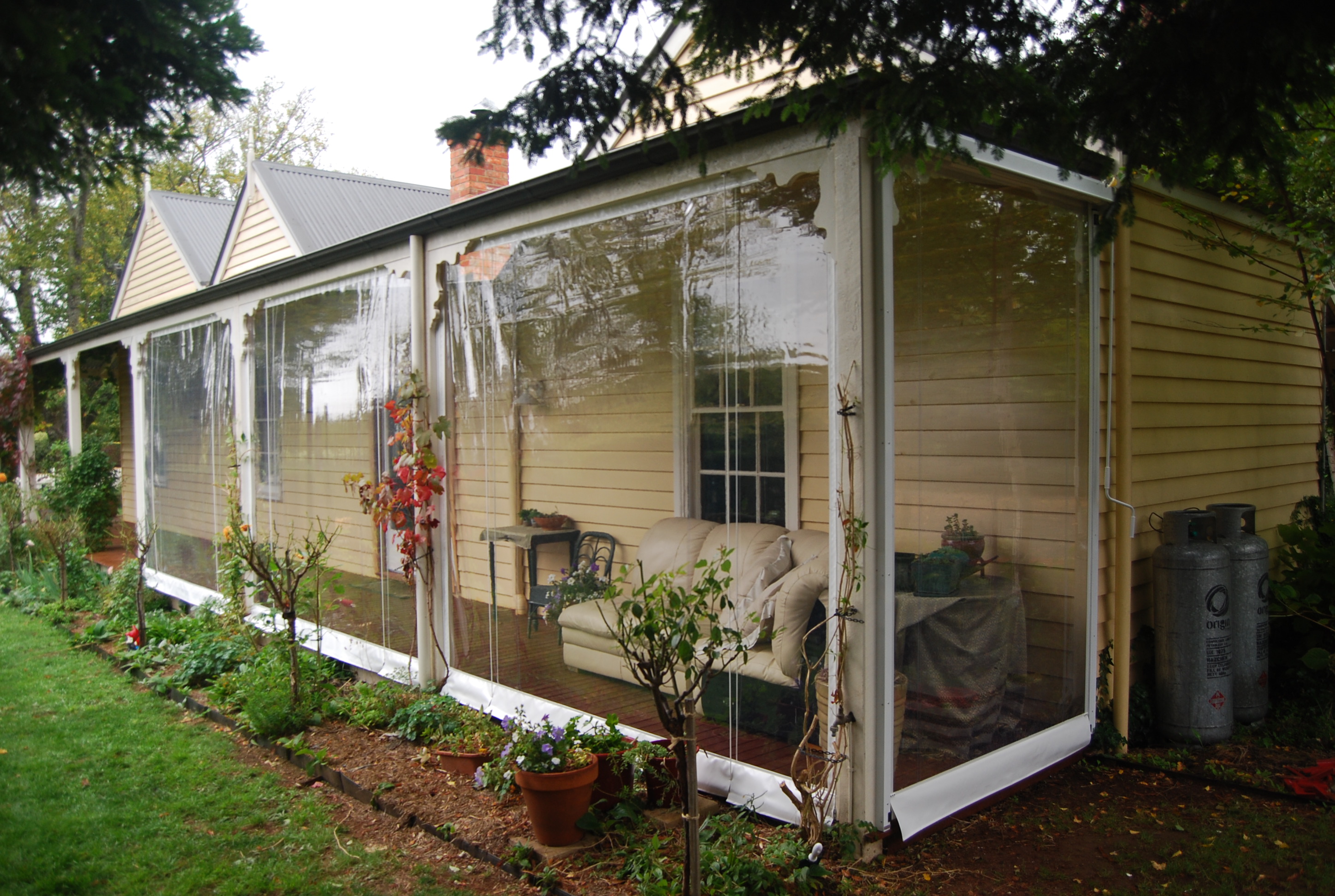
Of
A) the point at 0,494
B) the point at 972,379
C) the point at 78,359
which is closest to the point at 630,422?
the point at 972,379

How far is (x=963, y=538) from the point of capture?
3898mm

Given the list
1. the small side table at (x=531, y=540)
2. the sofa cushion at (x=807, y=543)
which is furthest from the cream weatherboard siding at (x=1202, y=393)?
the small side table at (x=531, y=540)

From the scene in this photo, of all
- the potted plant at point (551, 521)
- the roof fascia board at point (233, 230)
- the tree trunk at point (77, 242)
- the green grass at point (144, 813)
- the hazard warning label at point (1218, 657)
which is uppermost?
the roof fascia board at point (233, 230)

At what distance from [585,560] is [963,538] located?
6.93 ft

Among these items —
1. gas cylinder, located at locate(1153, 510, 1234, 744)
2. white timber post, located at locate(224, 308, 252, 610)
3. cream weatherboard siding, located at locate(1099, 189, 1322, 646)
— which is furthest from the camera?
white timber post, located at locate(224, 308, 252, 610)

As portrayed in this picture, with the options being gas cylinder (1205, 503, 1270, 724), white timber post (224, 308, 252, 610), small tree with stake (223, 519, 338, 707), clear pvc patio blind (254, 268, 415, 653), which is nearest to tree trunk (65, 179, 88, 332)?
white timber post (224, 308, 252, 610)

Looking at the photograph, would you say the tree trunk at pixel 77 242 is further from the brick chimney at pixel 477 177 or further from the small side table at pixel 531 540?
the small side table at pixel 531 540

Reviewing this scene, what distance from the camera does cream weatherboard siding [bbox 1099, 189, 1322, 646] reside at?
16.3 feet

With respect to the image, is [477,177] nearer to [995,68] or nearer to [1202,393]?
[1202,393]

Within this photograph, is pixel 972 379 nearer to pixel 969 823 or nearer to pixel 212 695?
pixel 969 823

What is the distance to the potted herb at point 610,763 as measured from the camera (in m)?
3.86

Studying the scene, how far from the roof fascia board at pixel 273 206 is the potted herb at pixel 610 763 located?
10216mm

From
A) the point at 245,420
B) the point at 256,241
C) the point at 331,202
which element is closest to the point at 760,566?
the point at 245,420

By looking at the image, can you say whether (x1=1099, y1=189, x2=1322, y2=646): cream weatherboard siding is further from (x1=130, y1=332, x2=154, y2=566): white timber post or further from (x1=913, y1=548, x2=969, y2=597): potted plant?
(x1=130, y1=332, x2=154, y2=566): white timber post
